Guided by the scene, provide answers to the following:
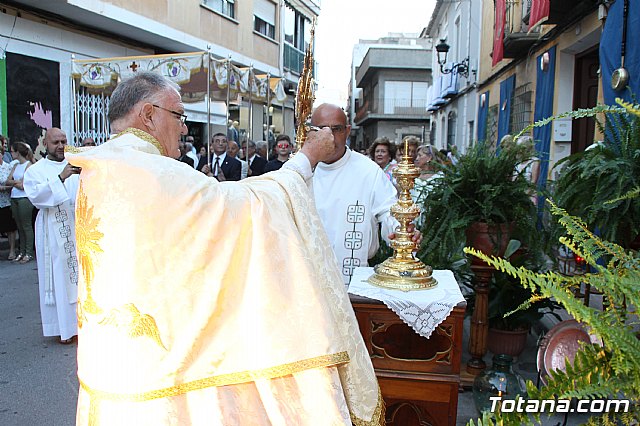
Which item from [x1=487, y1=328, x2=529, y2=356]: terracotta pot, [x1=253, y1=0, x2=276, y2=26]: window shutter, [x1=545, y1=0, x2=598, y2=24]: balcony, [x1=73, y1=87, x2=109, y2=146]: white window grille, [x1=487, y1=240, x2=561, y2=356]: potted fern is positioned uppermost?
[x1=253, y1=0, x2=276, y2=26]: window shutter

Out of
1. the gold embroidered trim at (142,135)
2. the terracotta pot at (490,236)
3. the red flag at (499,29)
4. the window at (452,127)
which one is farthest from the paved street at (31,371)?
the window at (452,127)

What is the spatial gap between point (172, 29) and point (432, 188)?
11.8 meters

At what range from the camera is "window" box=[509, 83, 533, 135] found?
1099cm

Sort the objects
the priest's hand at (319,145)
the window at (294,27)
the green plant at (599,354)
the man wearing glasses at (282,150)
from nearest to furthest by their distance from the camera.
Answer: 1. the green plant at (599,354)
2. the priest's hand at (319,145)
3. the man wearing glasses at (282,150)
4. the window at (294,27)

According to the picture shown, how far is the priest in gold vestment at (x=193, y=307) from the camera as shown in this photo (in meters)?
1.61

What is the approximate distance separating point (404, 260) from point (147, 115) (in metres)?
1.39

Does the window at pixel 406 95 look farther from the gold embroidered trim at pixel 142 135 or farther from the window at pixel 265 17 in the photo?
the gold embroidered trim at pixel 142 135

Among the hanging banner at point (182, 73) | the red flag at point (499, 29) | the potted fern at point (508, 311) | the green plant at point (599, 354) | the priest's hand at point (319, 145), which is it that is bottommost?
the potted fern at point (508, 311)

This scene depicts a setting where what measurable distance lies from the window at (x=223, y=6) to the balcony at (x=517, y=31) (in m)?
8.37

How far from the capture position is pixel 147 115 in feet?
6.14

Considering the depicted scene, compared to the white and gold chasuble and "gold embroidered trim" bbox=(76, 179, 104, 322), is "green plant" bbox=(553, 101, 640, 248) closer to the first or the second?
the white and gold chasuble

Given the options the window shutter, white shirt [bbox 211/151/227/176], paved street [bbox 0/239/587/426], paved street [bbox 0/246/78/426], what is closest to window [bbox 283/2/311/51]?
Result: the window shutter

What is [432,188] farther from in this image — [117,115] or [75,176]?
[75,176]

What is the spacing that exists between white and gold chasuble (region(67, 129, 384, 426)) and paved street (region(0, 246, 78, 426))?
215 centimetres
